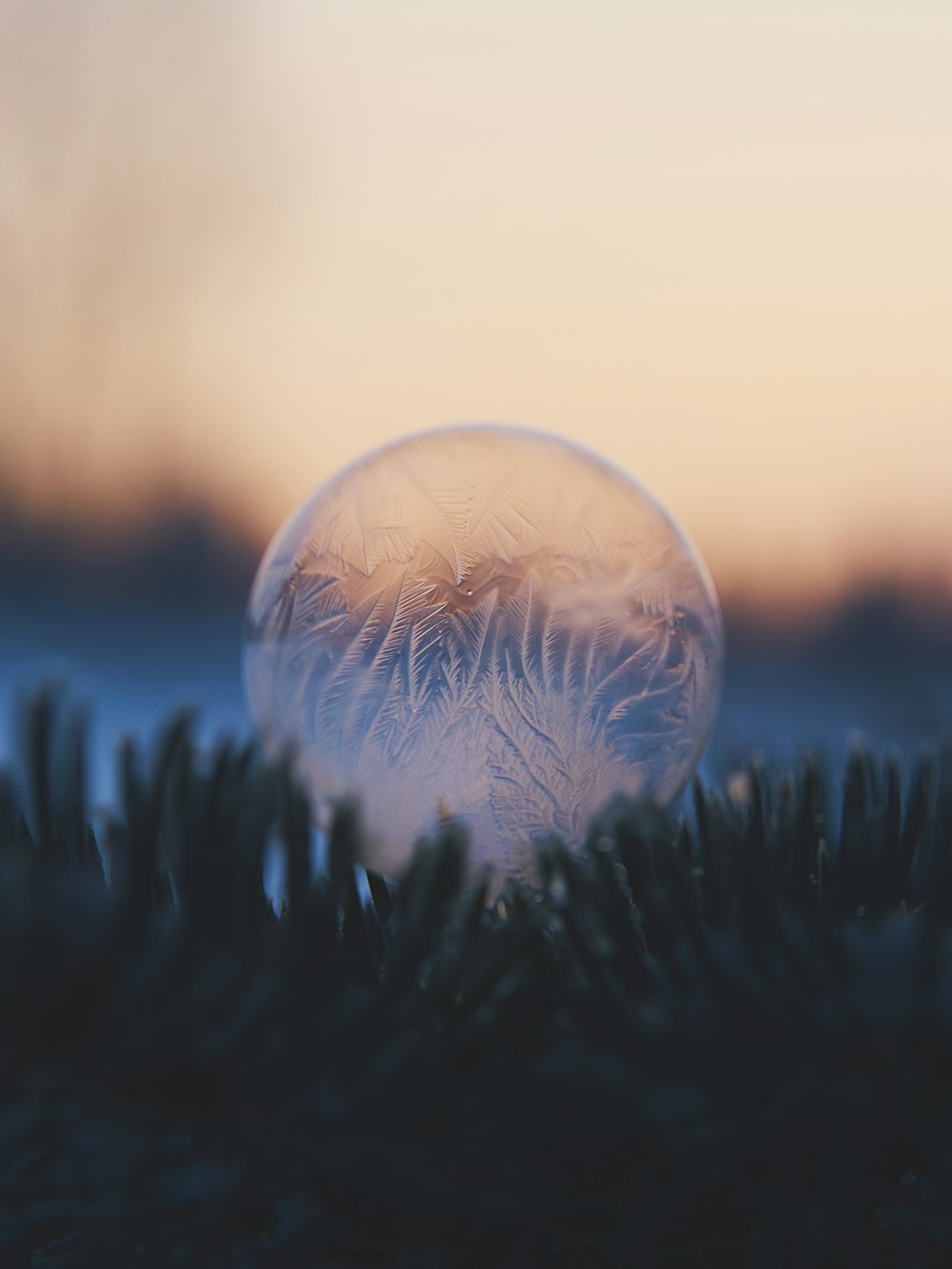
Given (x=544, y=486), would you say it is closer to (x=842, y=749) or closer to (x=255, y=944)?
(x=842, y=749)

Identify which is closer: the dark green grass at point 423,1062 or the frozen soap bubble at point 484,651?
the dark green grass at point 423,1062

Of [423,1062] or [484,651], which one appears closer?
[423,1062]

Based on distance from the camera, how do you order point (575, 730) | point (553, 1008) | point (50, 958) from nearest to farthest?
1. point (50, 958)
2. point (553, 1008)
3. point (575, 730)

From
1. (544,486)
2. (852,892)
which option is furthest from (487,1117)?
(544,486)

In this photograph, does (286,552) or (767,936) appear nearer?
(767,936)
